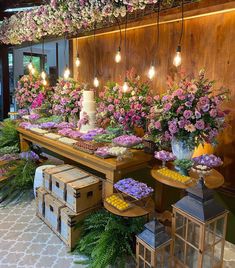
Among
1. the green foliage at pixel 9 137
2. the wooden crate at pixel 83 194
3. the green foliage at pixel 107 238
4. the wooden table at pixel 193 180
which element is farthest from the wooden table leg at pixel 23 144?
the wooden table at pixel 193 180

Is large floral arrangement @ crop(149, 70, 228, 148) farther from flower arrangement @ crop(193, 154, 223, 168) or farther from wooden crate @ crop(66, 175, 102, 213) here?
wooden crate @ crop(66, 175, 102, 213)

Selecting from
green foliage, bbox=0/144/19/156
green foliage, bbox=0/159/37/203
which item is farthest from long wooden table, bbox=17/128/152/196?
green foliage, bbox=0/144/19/156

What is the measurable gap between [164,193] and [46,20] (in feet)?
10.0

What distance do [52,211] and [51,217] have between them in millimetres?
76

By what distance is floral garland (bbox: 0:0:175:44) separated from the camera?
2922mm

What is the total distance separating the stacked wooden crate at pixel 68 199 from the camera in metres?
2.40

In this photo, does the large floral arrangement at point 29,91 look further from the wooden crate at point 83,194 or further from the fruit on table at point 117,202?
the fruit on table at point 117,202

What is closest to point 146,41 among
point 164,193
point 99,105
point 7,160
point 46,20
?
point 99,105

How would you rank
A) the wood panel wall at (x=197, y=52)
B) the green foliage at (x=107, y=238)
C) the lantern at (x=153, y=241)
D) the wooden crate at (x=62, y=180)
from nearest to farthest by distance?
the lantern at (x=153, y=241)
the green foliage at (x=107, y=238)
the wooden crate at (x=62, y=180)
the wood panel wall at (x=197, y=52)

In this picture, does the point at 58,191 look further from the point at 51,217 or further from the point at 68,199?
the point at 51,217

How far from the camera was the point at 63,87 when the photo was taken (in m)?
3.83

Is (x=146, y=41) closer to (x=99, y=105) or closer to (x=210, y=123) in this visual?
(x=99, y=105)

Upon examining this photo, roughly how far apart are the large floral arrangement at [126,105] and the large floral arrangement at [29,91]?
5.47 ft

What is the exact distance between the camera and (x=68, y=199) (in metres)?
2.50
